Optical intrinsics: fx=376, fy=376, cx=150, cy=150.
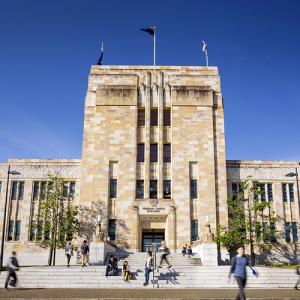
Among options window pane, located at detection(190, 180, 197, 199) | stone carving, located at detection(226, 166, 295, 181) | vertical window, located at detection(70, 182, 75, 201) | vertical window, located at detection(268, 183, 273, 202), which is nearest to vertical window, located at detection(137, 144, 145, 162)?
window pane, located at detection(190, 180, 197, 199)

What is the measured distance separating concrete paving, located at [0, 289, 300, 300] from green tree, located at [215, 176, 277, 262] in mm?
13512

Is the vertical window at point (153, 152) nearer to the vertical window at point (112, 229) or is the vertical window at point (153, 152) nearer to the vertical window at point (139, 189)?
the vertical window at point (139, 189)

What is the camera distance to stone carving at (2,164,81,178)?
38125 millimetres

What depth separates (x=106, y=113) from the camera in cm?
3706

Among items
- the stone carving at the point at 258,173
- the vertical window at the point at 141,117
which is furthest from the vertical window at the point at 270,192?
the vertical window at the point at 141,117

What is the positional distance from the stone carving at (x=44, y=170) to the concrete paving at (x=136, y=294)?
2064 centimetres

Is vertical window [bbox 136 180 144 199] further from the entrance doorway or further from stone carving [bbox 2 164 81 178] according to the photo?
stone carving [bbox 2 164 81 178]

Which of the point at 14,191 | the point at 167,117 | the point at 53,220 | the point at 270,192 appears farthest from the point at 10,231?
the point at 270,192

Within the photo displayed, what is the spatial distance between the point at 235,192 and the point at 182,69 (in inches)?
549

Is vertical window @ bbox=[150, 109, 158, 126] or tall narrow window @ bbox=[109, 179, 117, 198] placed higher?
vertical window @ bbox=[150, 109, 158, 126]

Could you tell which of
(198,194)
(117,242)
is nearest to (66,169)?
(117,242)

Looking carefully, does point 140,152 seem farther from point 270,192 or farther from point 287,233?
point 287,233

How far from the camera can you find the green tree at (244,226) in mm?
32094

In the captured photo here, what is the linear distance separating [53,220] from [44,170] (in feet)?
22.9
